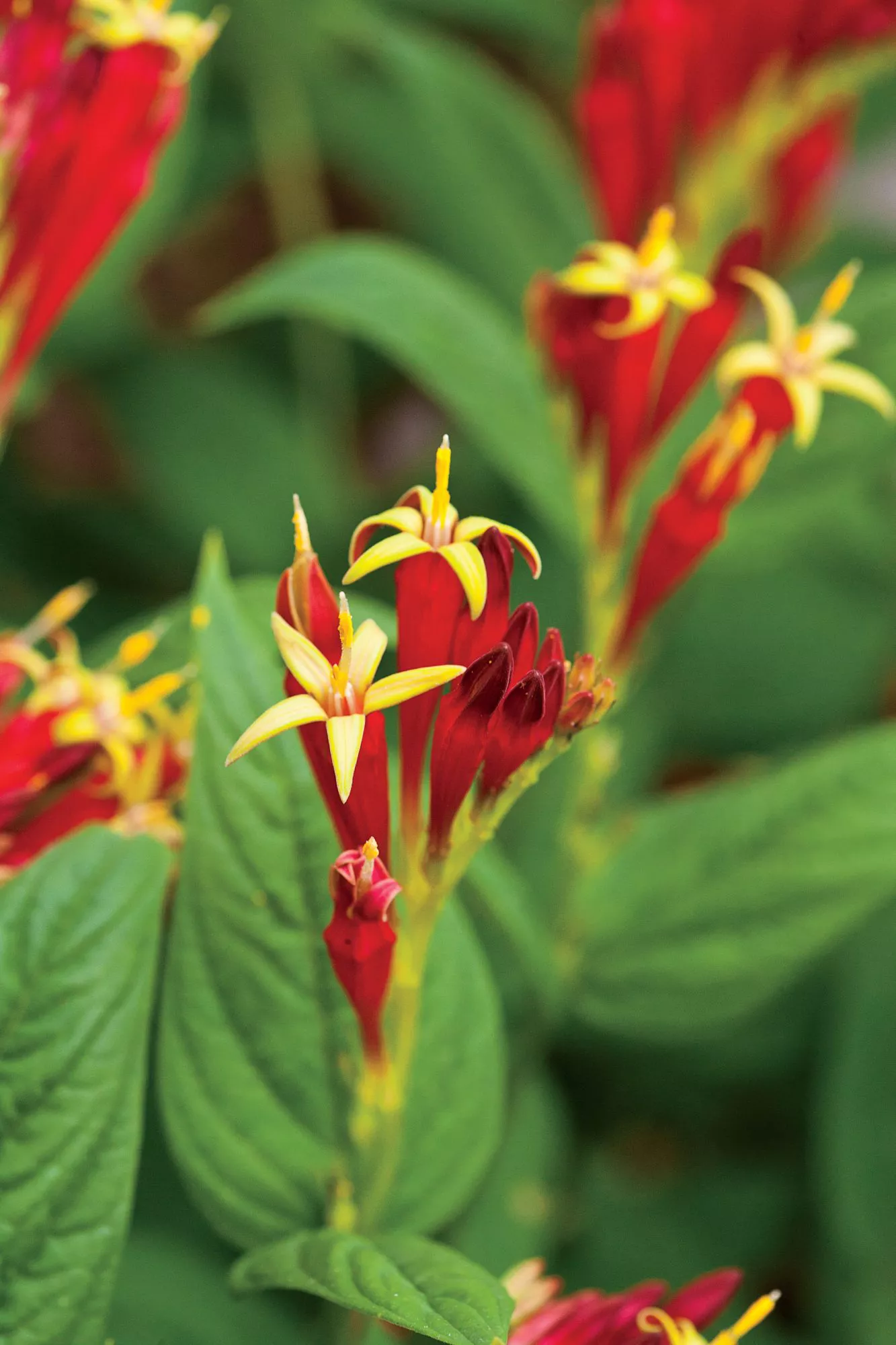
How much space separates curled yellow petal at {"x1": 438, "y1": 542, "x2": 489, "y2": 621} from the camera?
Answer: 1.03ft

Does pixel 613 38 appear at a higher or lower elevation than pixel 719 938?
higher

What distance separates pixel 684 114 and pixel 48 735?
1.38 ft

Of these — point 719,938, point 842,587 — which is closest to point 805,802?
point 719,938

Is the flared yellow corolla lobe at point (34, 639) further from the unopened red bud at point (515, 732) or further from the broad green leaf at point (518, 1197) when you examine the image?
the broad green leaf at point (518, 1197)

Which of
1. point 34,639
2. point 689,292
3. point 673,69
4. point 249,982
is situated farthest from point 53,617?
point 673,69

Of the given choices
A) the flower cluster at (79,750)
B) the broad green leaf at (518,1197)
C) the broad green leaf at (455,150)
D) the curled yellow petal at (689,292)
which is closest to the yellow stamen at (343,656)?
the flower cluster at (79,750)

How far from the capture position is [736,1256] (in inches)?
26.4

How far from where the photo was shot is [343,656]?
1.03 feet

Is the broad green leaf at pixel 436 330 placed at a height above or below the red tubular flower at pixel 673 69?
below

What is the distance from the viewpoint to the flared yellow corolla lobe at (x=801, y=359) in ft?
1.58

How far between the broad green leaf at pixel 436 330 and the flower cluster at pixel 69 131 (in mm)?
95

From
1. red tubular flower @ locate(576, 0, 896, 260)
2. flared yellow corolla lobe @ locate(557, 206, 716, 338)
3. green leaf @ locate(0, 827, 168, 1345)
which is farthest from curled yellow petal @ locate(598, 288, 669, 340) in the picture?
green leaf @ locate(0, 827, 168, 1345)

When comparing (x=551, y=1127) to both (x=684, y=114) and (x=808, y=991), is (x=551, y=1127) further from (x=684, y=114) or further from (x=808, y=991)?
(x=684, y=114)

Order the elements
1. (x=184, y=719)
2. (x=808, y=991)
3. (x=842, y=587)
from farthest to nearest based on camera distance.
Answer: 1. (x=842, y=587)
2. (x=808, y=991)
3. (x=184, y=719)
